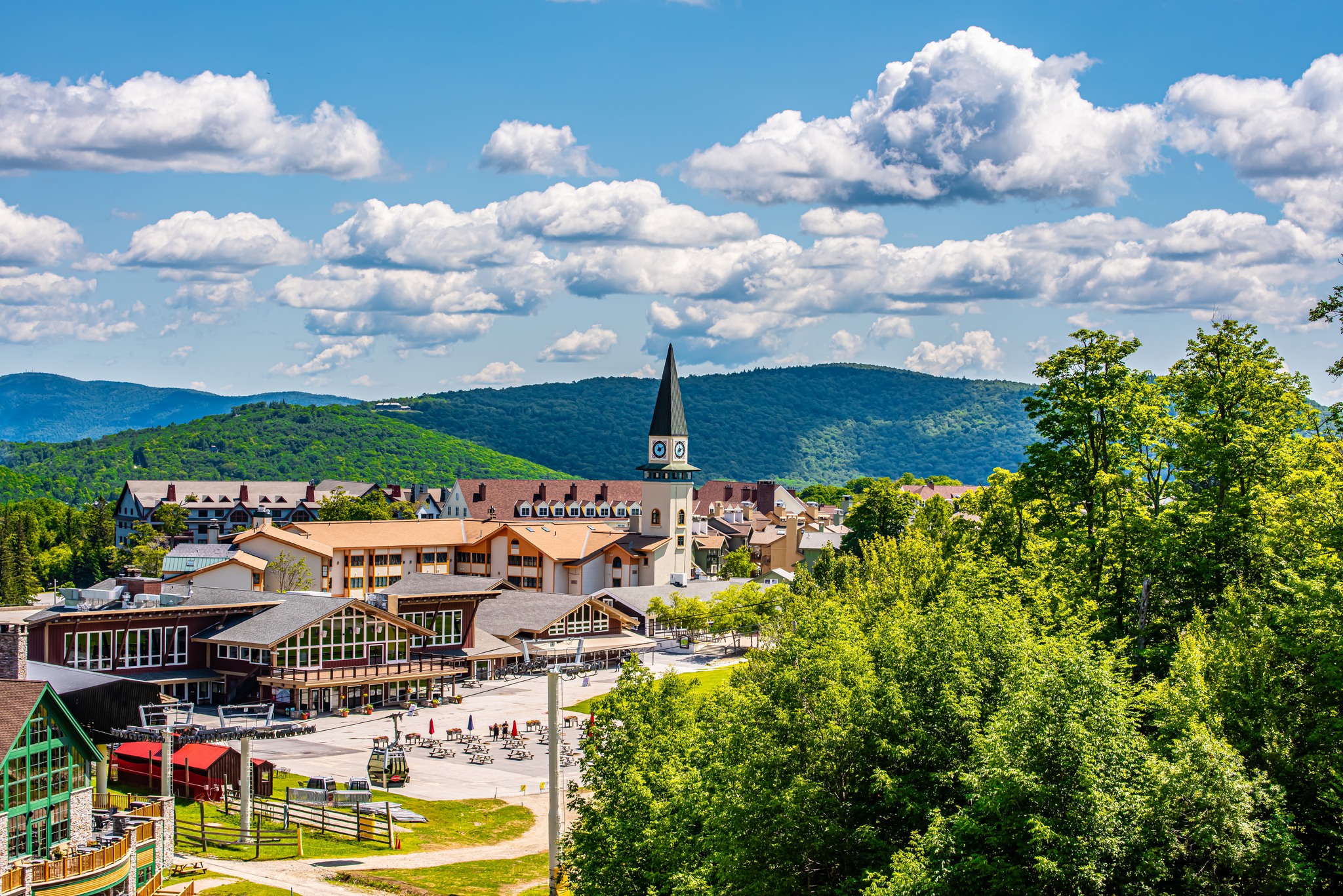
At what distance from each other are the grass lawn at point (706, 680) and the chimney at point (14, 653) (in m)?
33.4

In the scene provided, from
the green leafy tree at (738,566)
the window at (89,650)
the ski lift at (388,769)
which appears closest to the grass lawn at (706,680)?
the ski lift at (388,769)

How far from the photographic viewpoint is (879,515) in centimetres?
10775

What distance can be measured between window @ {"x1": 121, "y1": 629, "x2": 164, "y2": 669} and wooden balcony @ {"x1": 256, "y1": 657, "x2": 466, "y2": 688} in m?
5.89

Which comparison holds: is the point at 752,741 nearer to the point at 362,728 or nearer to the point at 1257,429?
the point at 1257,429

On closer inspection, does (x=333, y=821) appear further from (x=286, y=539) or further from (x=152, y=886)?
(x=286, y=539)

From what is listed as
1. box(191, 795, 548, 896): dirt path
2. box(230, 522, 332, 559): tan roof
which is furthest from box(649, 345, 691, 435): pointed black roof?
box(191, 795, 548, 896): dirt path

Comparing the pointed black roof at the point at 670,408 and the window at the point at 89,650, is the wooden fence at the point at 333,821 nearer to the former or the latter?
the window at the point at 89,650

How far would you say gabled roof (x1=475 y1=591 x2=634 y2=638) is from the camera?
3499 inches

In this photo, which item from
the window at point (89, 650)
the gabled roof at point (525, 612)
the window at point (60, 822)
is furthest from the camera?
the gabled roof at point (525, 612)

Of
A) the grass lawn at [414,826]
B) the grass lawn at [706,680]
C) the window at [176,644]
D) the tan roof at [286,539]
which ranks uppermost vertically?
the tan roof at [286,539]

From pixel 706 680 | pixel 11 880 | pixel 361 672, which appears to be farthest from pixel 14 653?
pixel 706 680

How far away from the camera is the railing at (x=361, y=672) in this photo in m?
66.9

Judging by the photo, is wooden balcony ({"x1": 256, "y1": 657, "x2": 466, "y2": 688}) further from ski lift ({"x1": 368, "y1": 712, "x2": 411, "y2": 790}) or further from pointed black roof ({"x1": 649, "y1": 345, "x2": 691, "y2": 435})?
pointed black roof ({"x1": 649, "y1": 345, "x2": 691, "y2": 435})

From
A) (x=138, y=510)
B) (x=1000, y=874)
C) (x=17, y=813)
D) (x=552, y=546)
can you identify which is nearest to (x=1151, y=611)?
(x=1000, y=874)
